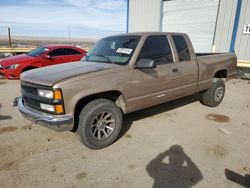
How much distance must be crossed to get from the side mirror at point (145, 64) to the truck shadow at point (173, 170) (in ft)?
4.84

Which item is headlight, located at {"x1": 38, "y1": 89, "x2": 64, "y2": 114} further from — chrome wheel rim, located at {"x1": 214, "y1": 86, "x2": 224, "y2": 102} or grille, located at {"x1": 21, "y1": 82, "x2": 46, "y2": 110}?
chrome wheel rim, located at {"x1": 214, "y1": 86, "x2": 224, "y2": 102}

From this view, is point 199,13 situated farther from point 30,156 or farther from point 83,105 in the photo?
point 30,156


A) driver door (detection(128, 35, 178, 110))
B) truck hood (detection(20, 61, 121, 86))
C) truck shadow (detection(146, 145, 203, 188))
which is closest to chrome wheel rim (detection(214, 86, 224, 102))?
driver door (detection(128, 35, 178, 110))

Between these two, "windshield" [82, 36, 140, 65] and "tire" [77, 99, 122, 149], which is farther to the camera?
"windshield" [82, 36, 140, 65]

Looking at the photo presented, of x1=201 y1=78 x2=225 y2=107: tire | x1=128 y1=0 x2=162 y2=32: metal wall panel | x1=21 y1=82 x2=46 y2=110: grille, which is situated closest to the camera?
x1=21 y1=82 x2=46 y2=110: grille

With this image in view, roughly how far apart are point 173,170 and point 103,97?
5.34ft

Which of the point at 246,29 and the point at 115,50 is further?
the point at 246,29

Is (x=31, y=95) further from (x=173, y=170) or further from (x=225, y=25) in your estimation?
(x=225, y=25)

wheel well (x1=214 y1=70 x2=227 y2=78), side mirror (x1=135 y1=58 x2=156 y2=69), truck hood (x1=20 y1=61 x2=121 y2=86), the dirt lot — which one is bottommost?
the dirt lot

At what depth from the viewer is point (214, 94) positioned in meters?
5.49

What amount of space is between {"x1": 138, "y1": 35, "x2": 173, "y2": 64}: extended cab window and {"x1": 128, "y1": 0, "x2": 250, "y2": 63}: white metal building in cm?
700

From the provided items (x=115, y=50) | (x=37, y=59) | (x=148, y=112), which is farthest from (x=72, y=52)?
(x=115, y=50)

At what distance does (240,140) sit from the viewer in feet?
12.4

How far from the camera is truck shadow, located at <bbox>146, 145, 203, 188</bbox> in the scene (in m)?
2.63
